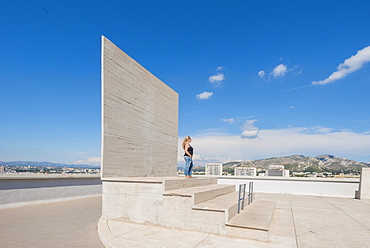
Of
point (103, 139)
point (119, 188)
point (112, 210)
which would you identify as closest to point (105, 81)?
point (103, 139)

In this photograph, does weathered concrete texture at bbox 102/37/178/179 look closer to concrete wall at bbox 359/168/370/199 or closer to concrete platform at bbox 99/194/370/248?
concrete platform at bbox 99/194/370/248

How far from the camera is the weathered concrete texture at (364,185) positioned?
10.7m

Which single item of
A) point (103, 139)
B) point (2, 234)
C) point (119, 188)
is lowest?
point (2, 234)

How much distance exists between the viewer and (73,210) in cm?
726

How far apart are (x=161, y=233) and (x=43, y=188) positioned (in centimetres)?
615

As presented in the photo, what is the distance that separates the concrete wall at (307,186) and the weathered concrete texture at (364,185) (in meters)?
1.10

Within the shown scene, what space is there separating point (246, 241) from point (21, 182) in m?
7.62

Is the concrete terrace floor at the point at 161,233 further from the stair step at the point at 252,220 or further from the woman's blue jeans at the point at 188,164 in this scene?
the woman's blue jeans at the point at 188,164

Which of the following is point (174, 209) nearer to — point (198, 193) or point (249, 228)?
point (198, 193)

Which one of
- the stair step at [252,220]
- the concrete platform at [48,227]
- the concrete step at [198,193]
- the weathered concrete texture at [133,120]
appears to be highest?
the weathered concrete texture at [133,120]

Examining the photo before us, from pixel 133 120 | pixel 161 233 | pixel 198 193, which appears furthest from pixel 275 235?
pixel 133 120

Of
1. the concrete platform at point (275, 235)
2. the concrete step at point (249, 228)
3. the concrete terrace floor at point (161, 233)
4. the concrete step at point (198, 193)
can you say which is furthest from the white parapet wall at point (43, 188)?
the concrete step at point (249, 228)

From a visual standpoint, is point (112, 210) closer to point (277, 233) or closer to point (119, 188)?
point (119, 188)

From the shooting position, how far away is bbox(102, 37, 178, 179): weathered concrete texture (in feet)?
21.4
